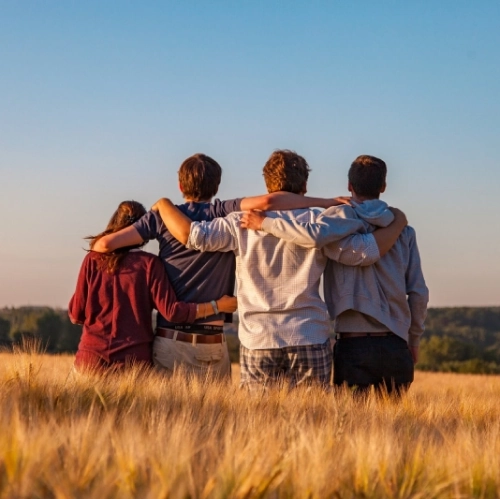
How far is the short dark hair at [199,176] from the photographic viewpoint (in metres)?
6.54

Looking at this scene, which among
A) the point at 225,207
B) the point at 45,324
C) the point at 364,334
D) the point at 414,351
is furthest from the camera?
the point at 45,324

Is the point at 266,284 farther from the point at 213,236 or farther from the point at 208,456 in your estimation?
the point at 208,456

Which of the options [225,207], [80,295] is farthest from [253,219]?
[80,295]

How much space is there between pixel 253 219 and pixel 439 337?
5936 centimetres

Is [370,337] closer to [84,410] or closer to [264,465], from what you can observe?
[84,410]

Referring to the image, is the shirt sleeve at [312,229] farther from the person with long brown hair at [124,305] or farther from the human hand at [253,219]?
the person with long brown hair at [124,305]

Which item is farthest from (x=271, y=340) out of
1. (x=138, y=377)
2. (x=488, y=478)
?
(x=488, y=478)

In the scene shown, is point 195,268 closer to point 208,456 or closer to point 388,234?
point 388,234

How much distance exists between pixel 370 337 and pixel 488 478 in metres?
2.66

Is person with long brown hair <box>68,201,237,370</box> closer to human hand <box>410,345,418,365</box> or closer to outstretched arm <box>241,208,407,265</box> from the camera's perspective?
outstretched arm <box>241,208,407,265</box>

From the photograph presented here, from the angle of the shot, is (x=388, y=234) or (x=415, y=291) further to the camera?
(x=415, y=291)

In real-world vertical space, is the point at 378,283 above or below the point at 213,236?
below

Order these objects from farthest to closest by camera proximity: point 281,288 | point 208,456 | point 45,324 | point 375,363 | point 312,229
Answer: point 45,324, point 375,363, point 281,288, point 312,229, point 208,456

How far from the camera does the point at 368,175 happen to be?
654 cm
